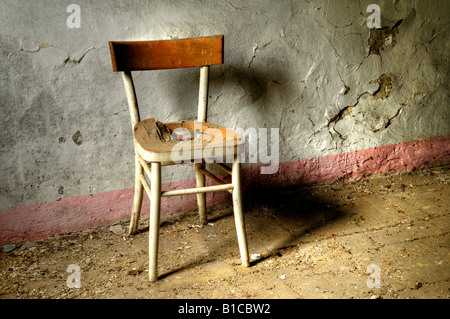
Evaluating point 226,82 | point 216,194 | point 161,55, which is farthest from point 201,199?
point 161,55

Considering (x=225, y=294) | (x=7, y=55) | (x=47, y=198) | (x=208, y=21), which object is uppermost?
(x=208, y=21)

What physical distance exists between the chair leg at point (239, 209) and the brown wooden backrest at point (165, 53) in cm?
53

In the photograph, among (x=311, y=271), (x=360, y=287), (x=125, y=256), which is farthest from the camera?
(x=125, y=256)

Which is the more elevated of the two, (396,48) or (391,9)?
(391,9)

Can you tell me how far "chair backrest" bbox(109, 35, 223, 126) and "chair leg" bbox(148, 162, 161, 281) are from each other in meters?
0.39

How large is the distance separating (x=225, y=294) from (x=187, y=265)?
288mm

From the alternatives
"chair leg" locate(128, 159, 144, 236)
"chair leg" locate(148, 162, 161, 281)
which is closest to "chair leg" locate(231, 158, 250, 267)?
"chair leg" locate(148, 162, 161, 281)

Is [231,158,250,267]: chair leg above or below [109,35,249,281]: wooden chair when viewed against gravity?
below

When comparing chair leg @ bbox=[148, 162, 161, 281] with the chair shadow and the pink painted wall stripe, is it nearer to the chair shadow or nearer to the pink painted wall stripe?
the chair shadow

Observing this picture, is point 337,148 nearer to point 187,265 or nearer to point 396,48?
point 396,48

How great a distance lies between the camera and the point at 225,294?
5.35 ft

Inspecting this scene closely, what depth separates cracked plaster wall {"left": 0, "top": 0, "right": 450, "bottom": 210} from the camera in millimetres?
1859

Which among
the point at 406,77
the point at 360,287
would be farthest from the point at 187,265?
the point at 406,77

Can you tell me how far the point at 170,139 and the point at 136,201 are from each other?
448 millimetres
